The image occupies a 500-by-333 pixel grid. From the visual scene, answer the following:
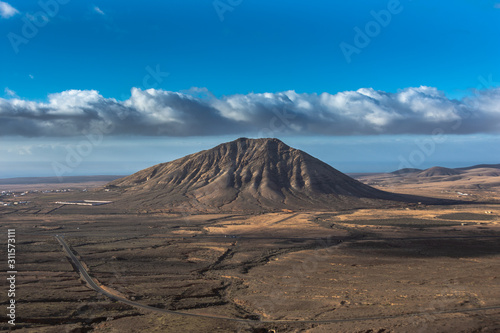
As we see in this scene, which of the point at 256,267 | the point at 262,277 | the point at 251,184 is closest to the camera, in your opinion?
the point at 262,277

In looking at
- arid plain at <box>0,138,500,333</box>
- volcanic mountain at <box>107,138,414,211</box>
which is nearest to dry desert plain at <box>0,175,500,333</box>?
arid plain at <box>0,138,500,333</box>

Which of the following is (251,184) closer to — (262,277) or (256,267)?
(256,267)

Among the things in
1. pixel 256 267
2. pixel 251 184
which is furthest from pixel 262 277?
pixel 251 184

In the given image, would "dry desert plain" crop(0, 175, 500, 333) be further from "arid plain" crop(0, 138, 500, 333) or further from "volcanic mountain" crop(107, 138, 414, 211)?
"volcanic mountain" crop(107, 138, 414, 211)

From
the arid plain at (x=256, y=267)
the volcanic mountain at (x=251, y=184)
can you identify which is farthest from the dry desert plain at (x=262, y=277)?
the volcanic mountain at (x=251, y=184)

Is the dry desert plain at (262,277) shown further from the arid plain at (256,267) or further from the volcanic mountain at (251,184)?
the volcanic mountain at (251,184)
